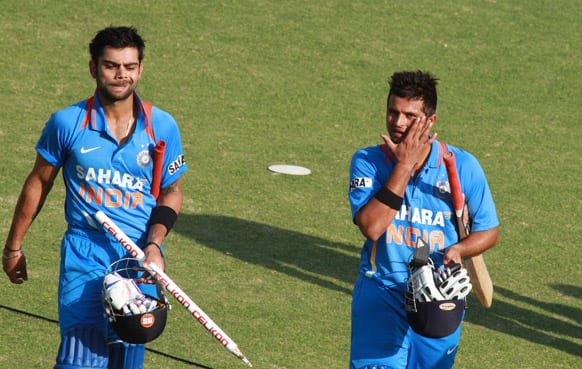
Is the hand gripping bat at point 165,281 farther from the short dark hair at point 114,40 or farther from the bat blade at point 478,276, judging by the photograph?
the bat blade at point 478,276

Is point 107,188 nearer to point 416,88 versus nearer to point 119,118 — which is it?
point 119,118

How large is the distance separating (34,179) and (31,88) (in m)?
9.73

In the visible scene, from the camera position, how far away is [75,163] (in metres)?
5.70

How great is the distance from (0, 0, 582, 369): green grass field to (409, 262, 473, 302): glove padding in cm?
308

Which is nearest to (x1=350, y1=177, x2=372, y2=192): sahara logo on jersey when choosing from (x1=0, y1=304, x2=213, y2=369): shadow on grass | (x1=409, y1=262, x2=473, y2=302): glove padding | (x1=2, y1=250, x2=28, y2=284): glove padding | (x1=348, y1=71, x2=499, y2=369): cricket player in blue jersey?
(x1=348, y1=71, x2=499, y2=369): cricket player in blue jersey

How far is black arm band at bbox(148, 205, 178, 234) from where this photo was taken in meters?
5.81

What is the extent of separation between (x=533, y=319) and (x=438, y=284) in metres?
4.77

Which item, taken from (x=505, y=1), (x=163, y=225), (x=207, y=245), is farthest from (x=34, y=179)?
(x=505, y=1)

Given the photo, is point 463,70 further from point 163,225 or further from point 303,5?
point 163,225

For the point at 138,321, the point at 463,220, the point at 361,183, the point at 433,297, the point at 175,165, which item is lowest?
the point at 138,321

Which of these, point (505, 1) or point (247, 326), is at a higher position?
point (505, 1)

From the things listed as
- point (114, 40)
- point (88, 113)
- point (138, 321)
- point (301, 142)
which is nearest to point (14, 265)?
point (88, 113)

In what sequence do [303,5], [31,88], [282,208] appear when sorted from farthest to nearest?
[303,5], [31,88], [282,208]

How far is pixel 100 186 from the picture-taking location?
5715 mm
